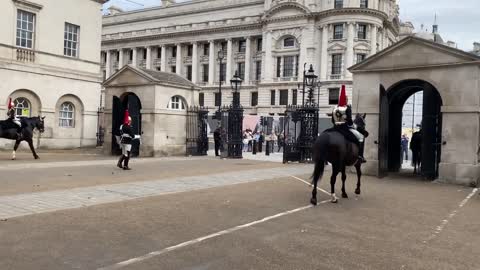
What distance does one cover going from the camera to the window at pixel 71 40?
27.1m

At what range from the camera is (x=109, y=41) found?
96562 mm

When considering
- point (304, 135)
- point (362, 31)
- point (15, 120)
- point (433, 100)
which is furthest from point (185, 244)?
point (362, 31)

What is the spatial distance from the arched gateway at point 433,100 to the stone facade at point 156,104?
973cm

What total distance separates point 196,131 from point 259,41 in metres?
57.5

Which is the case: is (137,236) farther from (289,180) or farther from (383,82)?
(383,82)

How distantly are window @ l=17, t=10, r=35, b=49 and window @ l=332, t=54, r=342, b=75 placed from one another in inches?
2054

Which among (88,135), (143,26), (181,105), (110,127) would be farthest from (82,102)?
(143,26)

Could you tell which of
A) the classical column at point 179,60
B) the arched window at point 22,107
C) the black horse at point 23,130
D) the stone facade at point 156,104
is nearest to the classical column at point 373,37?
the classical column at point 179,60

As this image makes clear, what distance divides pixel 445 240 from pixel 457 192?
6.52 metres

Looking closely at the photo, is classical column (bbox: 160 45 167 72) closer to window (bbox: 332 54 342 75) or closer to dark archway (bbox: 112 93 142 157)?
window (bbox: 332 54 342 75)

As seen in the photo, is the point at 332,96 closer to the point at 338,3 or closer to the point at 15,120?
the point at 338,3

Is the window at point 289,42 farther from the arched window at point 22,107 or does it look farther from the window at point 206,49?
the arched window at point 22,107

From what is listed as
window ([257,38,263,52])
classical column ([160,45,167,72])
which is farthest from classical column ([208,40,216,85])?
classical column ([160,45,167,72])

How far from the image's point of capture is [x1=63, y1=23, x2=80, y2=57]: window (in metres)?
27.1
